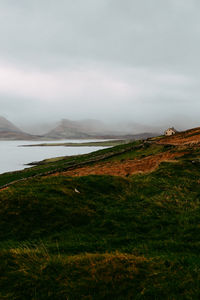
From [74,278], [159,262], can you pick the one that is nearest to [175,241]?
[159,262]

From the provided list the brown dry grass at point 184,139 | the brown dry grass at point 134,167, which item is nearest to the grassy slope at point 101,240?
the brown dry grass at point 134,167

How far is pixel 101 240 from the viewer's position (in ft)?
25.6

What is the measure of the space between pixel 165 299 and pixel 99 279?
1464 millimetres

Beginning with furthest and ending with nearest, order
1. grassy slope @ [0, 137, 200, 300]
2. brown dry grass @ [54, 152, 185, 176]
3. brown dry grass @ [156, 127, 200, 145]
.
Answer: brown dry grass @ [156, 127, 200, 145], brown dry grass @ [54, 152, 185, 176], grassy slope @ [0, 137, 200, 300]

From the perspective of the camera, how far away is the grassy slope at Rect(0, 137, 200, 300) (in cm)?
488

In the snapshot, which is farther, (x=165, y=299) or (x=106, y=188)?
(x=106, y=188)

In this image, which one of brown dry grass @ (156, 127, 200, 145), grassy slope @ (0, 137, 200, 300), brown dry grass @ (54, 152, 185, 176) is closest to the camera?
grassy slope @ (0, 137, 200, 300)

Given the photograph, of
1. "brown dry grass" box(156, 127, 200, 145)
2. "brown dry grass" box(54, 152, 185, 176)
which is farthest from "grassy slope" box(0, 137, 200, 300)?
"brown dry grass" box(156, 127, 200, 145)

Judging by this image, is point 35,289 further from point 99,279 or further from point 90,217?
point 90,217

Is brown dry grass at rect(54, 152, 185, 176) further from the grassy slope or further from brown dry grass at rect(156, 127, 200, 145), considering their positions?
brown dry grass at rect(156, 127, 200, 145)

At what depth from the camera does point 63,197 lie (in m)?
11.4

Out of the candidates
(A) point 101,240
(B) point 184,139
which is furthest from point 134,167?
(B) point 184,139

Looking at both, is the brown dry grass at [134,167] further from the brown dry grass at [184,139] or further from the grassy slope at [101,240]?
the brown dry grass at [184,139]

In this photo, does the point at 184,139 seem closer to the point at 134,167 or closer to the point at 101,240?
the point at 134,167
